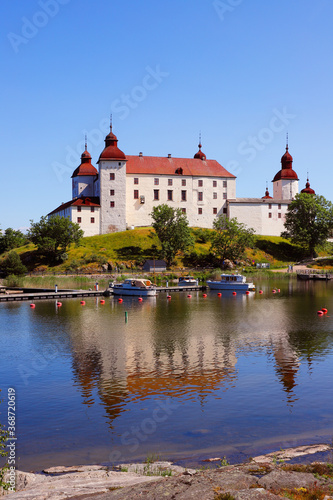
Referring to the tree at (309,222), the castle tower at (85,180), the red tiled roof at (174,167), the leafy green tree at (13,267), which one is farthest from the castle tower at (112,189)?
the tree at (309,222)

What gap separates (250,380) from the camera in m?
26.0

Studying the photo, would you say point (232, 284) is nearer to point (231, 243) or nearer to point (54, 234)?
point (231, 243)

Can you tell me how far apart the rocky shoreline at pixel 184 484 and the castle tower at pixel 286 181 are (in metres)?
141

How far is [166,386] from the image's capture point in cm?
2497

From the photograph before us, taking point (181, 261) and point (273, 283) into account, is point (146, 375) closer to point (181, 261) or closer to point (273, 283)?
point (273, 283)

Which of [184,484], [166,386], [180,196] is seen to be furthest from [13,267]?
[184,484]

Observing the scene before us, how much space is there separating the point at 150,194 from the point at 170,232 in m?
21.5

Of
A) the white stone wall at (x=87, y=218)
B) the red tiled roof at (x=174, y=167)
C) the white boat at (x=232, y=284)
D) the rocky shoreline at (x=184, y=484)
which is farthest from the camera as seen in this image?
the red tiled roof at (x=174, y=167)

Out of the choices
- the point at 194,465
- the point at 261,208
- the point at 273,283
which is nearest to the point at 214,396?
the point at 194,465

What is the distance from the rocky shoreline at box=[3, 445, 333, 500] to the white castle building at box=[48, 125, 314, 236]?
112040mm

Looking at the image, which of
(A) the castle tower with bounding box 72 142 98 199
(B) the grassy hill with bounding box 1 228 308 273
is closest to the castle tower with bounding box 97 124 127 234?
(B) the grassy hill with bounding box 1 228 308 273

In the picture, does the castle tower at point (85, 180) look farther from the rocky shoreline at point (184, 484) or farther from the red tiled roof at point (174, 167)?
the rocky shoreline at point (184, 484)

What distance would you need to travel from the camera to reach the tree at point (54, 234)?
4355 inches

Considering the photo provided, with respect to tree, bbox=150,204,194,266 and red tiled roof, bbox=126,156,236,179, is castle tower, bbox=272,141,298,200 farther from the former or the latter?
tree, bbox=150,204,194,266
